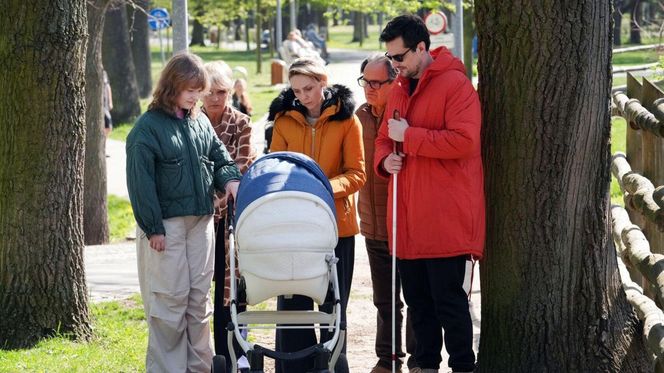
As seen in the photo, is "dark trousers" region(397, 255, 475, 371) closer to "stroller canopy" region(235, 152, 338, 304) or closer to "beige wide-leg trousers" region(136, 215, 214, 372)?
"stroller canopy" region(235, 152, 338, 304)

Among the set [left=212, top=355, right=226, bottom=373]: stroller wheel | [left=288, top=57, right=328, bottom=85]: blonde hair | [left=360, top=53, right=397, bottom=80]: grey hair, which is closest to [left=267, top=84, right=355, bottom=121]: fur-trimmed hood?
[left=288, top=57, right=328, bottom=85]: blonde hair

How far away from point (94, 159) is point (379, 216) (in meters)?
8.42

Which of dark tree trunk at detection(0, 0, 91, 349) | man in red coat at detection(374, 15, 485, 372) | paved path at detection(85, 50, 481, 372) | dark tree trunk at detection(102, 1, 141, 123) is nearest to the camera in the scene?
man in red coat at detection(374, 15, 485, 372)

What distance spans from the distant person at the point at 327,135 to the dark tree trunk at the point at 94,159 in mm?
8176

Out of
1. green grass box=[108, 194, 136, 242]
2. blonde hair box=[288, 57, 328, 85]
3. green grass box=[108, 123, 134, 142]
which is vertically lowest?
green grass box=[108, 123, 134, 142]

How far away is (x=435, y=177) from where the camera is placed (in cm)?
638

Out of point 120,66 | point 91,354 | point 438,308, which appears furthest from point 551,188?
point 120,66

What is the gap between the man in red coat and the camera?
6.28 meters

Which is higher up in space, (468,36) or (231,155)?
(231,155)

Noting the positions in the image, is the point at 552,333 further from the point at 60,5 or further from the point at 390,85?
the point at 60,5

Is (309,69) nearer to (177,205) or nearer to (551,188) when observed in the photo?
(177,205)

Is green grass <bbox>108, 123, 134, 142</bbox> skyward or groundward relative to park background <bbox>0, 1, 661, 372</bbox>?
groundward

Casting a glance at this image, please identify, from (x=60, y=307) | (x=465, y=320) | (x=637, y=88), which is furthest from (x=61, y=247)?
(x=637, y=88)

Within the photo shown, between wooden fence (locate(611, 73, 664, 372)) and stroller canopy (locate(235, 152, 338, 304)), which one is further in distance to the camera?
wooden fence (locate(611, 73, 664, 372))
